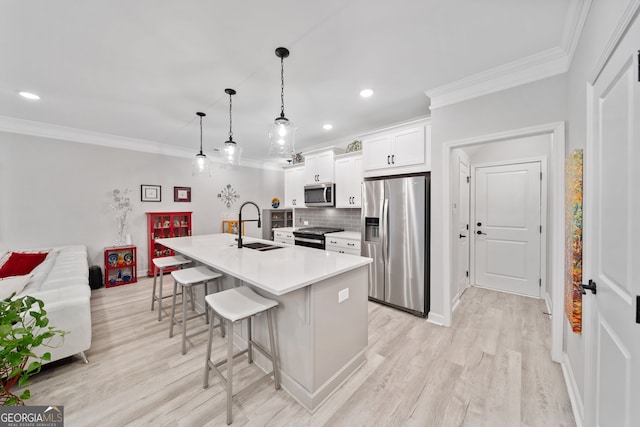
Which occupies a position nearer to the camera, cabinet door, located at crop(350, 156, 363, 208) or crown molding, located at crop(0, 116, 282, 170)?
crown molding, located at crop(0, 116, 282, 170)

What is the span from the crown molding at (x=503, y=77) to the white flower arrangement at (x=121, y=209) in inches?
205

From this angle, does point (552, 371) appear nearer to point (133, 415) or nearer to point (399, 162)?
point (399, 162)

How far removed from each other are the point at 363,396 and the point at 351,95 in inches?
116

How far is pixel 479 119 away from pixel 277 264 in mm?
2470

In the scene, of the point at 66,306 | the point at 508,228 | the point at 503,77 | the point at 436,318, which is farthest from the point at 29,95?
the point at 508,228

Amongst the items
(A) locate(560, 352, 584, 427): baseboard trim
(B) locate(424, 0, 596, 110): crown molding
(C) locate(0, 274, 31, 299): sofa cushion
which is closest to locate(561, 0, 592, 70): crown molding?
(B) locate(424, 0, 596, 110): crown molding

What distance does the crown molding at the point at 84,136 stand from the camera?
3547mm

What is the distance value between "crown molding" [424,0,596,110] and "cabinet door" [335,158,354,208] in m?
1.59

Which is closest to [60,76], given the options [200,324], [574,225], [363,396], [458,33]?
[200,324]

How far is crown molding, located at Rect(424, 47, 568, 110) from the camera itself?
6.78ft

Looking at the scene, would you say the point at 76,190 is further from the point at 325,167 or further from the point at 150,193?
the point at 325,167

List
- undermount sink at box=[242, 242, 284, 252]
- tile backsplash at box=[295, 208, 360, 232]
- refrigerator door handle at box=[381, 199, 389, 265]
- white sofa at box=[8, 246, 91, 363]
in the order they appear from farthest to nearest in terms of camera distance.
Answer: tile backsplash at box=[295, 208, 360, 232] → refrigerator door handle at box=[381, 199, 389, 265] → undermount sink at box=[242, 242, 284, 252] → white sofa at box=[8, 246, 91, 363]

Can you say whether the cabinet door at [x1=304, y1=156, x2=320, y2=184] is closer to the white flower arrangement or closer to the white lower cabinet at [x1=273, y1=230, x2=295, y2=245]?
the white lower cabinet at [x1=273, y1=230, x2=295, y2=245]

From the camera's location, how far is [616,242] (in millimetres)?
1066
